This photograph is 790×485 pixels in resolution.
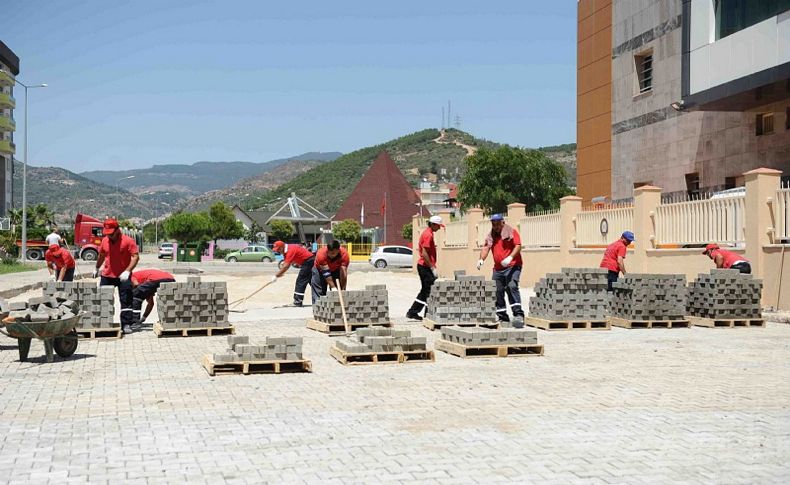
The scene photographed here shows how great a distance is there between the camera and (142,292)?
14.3m

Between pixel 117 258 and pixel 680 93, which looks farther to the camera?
pixel 680 93

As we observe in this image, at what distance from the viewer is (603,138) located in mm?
37812

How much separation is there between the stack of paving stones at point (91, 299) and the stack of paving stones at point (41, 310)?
5.25 feet

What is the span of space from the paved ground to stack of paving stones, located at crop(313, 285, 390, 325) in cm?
232

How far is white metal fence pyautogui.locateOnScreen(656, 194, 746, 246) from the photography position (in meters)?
18.3

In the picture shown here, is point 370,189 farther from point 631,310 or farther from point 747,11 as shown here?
point 631,310

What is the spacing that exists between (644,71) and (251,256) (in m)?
34.1

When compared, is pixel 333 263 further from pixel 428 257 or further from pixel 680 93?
pixel 680 93

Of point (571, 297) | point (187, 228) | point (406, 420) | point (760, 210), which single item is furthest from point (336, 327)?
point (187, 228)

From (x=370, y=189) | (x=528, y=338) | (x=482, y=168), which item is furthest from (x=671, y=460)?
(x=370, y=189)

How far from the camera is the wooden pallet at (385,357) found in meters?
10.5

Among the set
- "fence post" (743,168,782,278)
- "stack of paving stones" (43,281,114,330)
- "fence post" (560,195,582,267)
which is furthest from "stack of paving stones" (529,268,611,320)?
"fence post" (560,195,582,267)

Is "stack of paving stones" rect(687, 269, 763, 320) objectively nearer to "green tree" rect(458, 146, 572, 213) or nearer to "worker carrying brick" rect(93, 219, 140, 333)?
"worker carrying brick" rect(93, 219, 140, 333)

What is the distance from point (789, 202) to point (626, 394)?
35.0 feet
